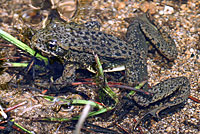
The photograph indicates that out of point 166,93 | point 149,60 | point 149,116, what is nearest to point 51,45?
point 149,60

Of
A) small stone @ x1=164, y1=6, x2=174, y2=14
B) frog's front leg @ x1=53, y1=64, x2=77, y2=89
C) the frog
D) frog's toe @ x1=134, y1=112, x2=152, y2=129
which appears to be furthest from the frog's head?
small stone @ x1=164, y1=6, x2=174, y2=14

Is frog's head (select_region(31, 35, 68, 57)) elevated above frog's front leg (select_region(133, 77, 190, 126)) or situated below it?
above

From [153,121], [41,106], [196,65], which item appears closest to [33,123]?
[41,106]

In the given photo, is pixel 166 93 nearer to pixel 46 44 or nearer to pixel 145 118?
pixel 145 118

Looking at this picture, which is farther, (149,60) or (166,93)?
(149,60)

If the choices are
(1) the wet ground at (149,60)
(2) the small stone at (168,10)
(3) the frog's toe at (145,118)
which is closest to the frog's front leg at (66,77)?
(1) the wet ground at (149,60)

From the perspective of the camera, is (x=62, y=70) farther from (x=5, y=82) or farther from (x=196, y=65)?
(x=196, y=65)

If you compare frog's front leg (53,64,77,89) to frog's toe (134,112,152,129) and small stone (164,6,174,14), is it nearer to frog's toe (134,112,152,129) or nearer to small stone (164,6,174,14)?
frog's toe (134,112,152,129)
